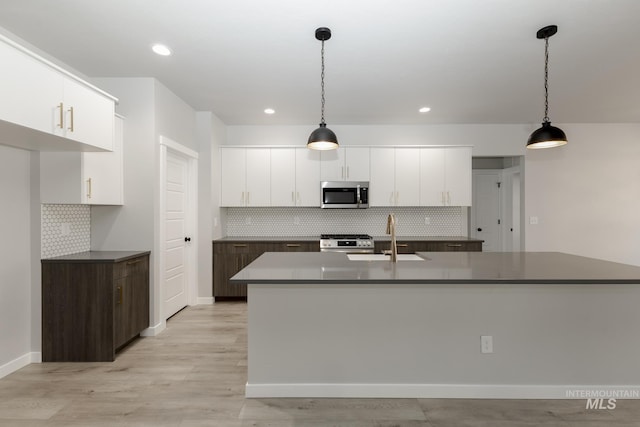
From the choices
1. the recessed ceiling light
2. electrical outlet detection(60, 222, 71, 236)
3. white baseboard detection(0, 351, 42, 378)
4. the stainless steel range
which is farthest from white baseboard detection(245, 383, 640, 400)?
the recessed ceiling light

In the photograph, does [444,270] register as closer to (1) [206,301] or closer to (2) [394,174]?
(2) [394,174]

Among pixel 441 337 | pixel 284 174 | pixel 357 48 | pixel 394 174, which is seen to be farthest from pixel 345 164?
pixel 441 337

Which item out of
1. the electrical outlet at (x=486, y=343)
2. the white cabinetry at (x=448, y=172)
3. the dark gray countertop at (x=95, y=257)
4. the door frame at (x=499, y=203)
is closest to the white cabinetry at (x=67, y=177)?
the dark gray countertop at (x=95, y=257)

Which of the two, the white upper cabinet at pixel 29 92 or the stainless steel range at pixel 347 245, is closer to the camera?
the white upper cabinet at pixel 29 92

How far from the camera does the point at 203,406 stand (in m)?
2.16

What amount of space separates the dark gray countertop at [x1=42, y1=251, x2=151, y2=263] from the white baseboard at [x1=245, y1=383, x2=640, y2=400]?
162 cm

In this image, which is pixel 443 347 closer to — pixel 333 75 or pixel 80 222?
pixel 333 75

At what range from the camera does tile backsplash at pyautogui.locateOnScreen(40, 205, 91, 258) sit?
2.84m

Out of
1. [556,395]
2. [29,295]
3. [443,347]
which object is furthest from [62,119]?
[556,395]

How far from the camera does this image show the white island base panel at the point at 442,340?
86.4 inches

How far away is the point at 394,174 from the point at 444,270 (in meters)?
2.85

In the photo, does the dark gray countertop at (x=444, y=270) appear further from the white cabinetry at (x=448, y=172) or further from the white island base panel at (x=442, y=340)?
the white cabinetry at (x=448, y=172)

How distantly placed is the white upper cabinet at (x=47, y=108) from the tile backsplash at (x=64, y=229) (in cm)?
60

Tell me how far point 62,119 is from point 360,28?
2174 mm
